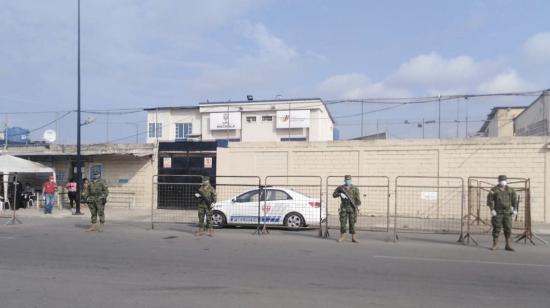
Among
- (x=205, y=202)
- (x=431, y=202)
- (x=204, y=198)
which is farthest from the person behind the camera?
(x=431, y=202)

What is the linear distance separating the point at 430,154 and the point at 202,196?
11.0 metres

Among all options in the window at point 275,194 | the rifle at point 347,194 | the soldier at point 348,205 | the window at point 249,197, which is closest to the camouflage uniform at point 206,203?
the window at point 249,197

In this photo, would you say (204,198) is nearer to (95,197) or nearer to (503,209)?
(95,197)

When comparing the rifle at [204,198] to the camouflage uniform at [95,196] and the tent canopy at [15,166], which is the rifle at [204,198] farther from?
the tent canopy at [15,166]

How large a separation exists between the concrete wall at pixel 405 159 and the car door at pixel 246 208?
23.5 ft

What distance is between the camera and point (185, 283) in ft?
27.8

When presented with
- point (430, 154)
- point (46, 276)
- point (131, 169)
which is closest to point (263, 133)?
point (131, 169)

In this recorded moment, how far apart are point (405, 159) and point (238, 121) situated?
1149 inches

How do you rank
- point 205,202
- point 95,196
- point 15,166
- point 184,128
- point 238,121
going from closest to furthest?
point 205,202, point 95,196, point 15,166, point 238,121, point 184,128

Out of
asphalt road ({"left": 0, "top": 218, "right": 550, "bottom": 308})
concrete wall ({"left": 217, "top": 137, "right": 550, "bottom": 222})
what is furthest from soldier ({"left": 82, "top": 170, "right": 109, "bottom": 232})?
concrete wall ({"left": 217, "top": 137, "right": 550, "bottom": 222})

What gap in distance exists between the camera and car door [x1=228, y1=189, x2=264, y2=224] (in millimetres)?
17406

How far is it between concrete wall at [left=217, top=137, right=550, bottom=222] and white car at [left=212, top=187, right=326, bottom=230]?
6.53 m

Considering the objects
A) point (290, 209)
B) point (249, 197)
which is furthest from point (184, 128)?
point (290, 209)

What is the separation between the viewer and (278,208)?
1736 centimetres
